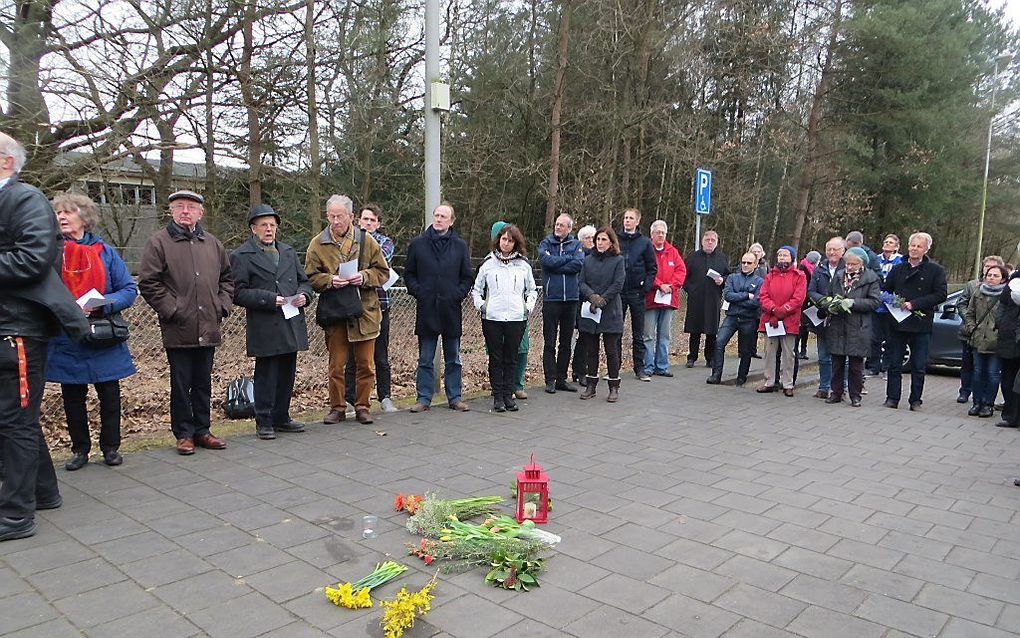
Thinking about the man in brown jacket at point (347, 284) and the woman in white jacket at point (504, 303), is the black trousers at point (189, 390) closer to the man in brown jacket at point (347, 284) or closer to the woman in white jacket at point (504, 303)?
the man in brown jacket at point (347, 284)

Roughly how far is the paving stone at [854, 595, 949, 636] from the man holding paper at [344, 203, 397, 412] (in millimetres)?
4753

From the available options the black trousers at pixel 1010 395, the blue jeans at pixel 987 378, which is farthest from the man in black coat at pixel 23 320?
the blue jeans at pixel 987 378

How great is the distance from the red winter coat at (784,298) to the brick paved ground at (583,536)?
7.07 ft

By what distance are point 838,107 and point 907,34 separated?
→ 301cm

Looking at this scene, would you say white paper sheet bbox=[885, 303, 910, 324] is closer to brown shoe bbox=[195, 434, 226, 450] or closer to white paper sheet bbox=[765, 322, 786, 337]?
white paper sheet bbox=[765, 322, 786, 337]

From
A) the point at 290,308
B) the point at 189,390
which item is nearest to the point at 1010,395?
the point at 290,308

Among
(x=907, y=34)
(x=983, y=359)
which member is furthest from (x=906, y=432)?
(x=907, y=34)

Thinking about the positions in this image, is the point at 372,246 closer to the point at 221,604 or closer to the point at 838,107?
the point at 221,604

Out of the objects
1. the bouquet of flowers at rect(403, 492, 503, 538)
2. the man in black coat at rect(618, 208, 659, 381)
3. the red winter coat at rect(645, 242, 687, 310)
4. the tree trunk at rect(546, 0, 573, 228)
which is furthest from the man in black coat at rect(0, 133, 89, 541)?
the tree trunk at rect(546, 0, 573, 228)

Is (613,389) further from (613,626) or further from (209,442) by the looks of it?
(613,626)

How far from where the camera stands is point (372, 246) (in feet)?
21.5

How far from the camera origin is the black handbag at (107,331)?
470cm

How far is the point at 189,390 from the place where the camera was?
18.0 ft

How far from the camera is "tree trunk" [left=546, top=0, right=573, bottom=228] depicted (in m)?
17.5
